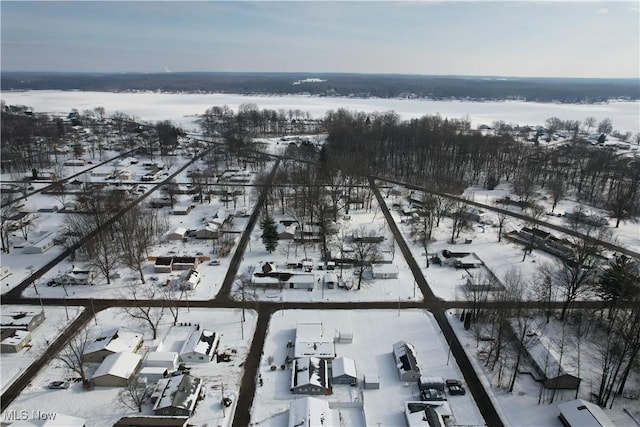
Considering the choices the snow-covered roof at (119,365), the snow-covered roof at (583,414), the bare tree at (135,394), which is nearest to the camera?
the snow-covered roof at (583,414)

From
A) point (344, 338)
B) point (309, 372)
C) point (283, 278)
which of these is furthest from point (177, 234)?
point (309, 372)

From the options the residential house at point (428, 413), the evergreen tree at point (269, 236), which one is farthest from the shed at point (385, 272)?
the residential house at point (428, 413)

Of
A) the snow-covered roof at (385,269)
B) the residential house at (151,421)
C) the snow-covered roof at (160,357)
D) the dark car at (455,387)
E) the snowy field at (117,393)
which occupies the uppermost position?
the snow-covered roof at (385,269)

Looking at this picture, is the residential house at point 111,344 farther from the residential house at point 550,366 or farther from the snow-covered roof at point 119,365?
the residential house at point 550,366

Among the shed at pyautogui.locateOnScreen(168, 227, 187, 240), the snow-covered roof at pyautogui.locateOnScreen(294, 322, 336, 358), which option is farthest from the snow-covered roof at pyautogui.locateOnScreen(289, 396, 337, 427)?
the shed at pyautogui.locateOnScreen(168, 227, 187, 240)

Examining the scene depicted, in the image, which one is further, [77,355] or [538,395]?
[77,355]

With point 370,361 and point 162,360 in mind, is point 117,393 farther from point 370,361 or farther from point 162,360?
point 370,361
